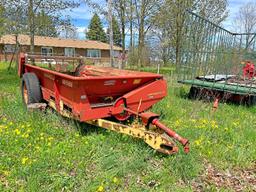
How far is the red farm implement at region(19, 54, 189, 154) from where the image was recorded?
136 inches

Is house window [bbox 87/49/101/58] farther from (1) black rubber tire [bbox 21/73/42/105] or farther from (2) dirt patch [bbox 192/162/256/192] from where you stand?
(2) dirt patch [bbox 192/162/256/192]

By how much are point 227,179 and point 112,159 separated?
143 cm

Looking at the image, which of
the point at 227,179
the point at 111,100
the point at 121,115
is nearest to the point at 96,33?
the point at 111,100

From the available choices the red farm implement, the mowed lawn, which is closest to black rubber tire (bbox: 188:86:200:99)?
the mowed lawn

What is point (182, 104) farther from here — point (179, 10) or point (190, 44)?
point (179, 10)

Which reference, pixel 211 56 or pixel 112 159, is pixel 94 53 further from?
pixel 112 159

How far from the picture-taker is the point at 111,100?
4387 millimetres

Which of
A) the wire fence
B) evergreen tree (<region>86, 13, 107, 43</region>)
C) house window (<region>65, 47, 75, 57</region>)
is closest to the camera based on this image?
the wire fence

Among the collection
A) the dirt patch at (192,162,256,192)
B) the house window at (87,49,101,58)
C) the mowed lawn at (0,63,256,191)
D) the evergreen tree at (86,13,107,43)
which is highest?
the evergreen tree at (86,13,107,43)

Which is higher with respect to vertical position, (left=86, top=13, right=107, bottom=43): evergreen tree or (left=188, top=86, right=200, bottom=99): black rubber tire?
(left=86, top=13, right=107, bottom=43): evergreen tree

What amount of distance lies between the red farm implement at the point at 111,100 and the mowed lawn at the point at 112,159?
0.23m

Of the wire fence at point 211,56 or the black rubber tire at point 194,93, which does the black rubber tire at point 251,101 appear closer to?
the wire fence at point 211,56

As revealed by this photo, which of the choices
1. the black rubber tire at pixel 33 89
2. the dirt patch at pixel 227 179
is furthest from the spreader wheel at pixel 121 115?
the black rubber tire at pixel 33 89

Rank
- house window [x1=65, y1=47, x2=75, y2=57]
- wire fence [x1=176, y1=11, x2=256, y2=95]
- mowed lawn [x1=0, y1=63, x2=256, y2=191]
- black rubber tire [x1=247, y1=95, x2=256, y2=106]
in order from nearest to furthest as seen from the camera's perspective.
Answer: mowed lawn [x1=0, y1=63, x2=256, y2=191], black rubber tire [x1=247, y1=95, x2=256, y2=106], wire fence [x1=176, y1=11, x2=256, y2=95], house window [x1=65, y1=47, x2=75, y2=57]
